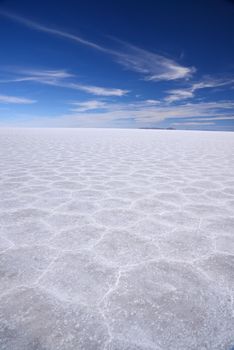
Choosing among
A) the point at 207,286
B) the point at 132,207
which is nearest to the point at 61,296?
the point at 207,286

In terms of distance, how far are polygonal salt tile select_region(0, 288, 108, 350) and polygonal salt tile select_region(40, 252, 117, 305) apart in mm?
88

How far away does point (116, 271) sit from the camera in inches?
74.3

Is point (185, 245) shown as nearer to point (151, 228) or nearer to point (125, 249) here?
point (151, 228)

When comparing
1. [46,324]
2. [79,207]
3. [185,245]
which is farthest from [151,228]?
[46,324]

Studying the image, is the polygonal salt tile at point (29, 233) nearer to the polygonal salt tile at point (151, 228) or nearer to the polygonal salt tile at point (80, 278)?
the polygonal salt tile at point (80, 278)

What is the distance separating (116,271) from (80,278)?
0.94 feet

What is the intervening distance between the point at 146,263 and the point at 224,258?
0.70m

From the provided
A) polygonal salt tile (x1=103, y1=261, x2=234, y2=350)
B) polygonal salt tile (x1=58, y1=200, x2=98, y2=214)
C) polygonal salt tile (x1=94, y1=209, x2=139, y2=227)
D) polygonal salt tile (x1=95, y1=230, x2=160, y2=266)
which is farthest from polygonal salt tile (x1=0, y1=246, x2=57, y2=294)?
polygonal salt tile (x1=58, y1=200, x2=98, y2=214)

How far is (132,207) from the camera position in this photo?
11.0 ft

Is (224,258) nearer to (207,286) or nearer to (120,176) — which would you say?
(207,286)

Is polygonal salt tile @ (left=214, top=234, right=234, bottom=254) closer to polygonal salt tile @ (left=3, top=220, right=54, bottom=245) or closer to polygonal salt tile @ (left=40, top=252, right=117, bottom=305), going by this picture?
polygonal salt tile @ (left=40, top=252, right=117, bottom=305)

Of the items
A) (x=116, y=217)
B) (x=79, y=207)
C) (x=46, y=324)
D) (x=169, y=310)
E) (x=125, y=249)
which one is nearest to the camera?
(x=46, y=324)

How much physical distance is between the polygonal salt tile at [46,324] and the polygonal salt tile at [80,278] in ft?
0.29

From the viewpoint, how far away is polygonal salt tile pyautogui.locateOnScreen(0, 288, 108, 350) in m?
1.26
